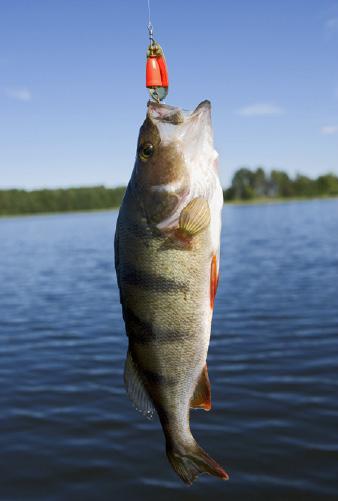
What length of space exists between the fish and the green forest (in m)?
142

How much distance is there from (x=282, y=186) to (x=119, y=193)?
48.7 metres

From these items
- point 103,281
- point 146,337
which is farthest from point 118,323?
point 146,337

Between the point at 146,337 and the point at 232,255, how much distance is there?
99.4 ft

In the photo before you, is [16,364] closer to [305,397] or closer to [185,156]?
[305,397]

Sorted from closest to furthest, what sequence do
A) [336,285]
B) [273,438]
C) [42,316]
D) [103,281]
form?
[273,438] → [42,316] → [336,285] → [103,281]

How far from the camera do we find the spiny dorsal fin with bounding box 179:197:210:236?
288 cm

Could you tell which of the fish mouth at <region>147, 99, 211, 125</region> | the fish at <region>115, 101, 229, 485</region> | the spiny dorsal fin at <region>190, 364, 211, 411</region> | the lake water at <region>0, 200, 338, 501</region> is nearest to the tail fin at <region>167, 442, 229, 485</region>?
the fish at <region>115, 101, 229, 485</region>

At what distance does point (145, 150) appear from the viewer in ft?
9.99

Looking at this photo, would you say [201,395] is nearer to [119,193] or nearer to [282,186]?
[119,193]

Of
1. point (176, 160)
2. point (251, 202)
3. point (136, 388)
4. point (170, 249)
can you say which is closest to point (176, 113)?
point (176, 160)

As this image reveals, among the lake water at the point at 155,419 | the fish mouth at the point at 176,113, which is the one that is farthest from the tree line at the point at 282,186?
the fish mouth at the point at 176,113

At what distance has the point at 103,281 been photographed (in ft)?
84.0

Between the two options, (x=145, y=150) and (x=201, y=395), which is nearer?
(x=145, y=150)

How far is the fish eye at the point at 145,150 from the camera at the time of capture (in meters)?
3.03
